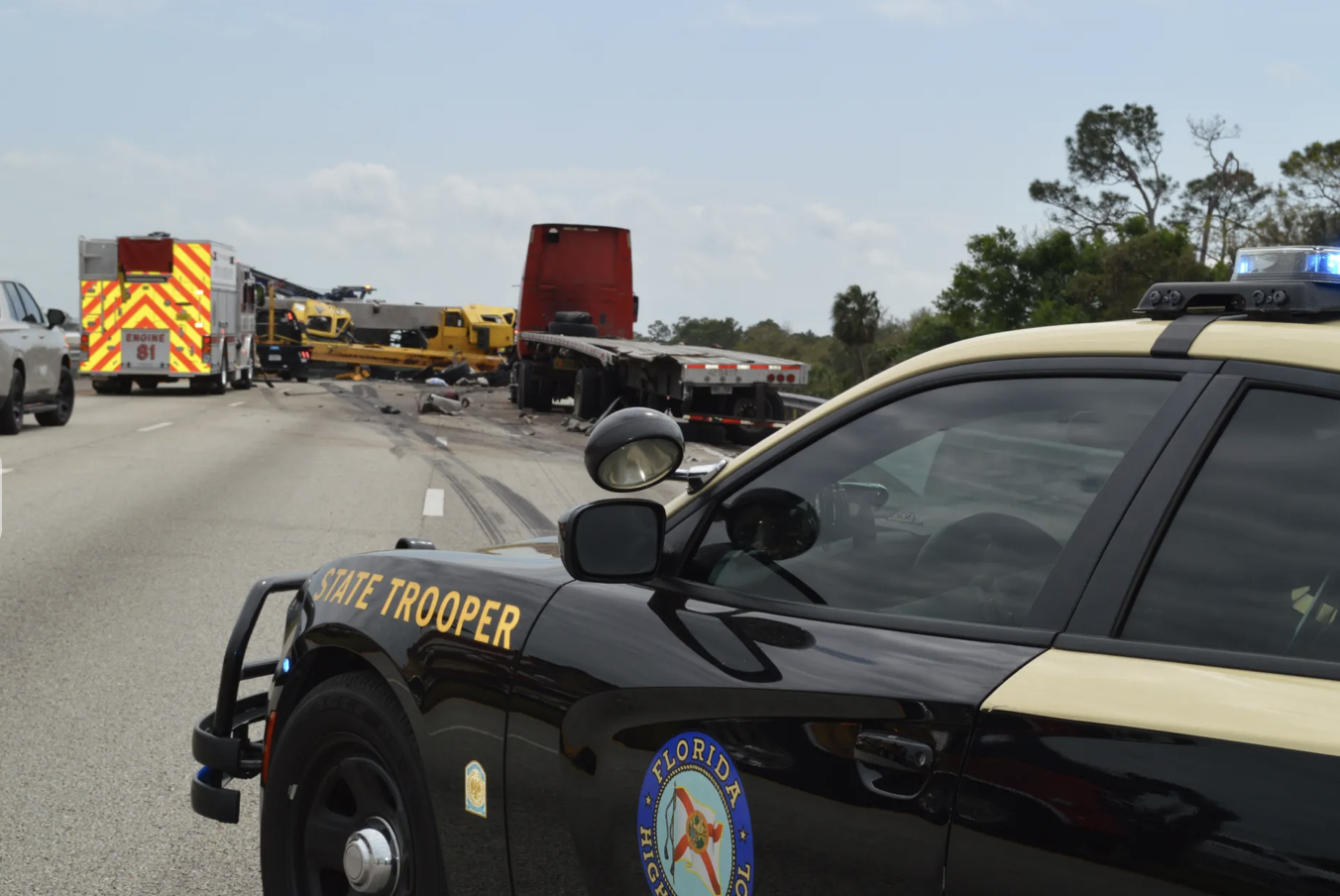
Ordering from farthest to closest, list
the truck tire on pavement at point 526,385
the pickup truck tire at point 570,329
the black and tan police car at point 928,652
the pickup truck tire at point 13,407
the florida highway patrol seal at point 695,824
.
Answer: the truck tire on pavement at point 526,385, the pickup truck tire at point 570,329, the pickup truck tire at point 13,407, the florida highway patrol seal at point 695,824, the black and tan police car at point 928,652

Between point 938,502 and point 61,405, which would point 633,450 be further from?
point 61,405

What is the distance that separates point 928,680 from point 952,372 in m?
0.57

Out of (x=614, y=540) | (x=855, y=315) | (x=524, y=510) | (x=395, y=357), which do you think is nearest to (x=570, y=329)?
(x=524, y=510)

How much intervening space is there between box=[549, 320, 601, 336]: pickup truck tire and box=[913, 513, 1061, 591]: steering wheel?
24.1 m

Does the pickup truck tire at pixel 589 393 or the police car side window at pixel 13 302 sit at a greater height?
the police car side window at pixel 13 302

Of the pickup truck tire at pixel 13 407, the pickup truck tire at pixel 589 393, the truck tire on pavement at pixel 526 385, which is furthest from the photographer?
the truck tire on pavement at pixel 526 385

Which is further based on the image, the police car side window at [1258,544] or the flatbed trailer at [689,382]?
the flatbed trailer at [689,382]

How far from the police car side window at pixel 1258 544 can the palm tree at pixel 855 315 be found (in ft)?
199

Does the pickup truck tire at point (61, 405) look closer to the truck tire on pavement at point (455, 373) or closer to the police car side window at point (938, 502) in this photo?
the truck tire on pavement at point (455, 373)

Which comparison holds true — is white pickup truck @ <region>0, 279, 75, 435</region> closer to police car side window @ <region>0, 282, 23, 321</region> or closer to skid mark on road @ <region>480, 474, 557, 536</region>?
police car side window @ <region>0, 282, 23, 321</region>

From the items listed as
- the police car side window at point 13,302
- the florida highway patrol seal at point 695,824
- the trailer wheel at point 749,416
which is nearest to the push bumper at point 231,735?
the florida highway patrol seal at point 695,824

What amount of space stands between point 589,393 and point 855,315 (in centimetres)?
4004

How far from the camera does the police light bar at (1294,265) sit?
203 cm

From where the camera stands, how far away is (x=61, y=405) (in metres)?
20.7
